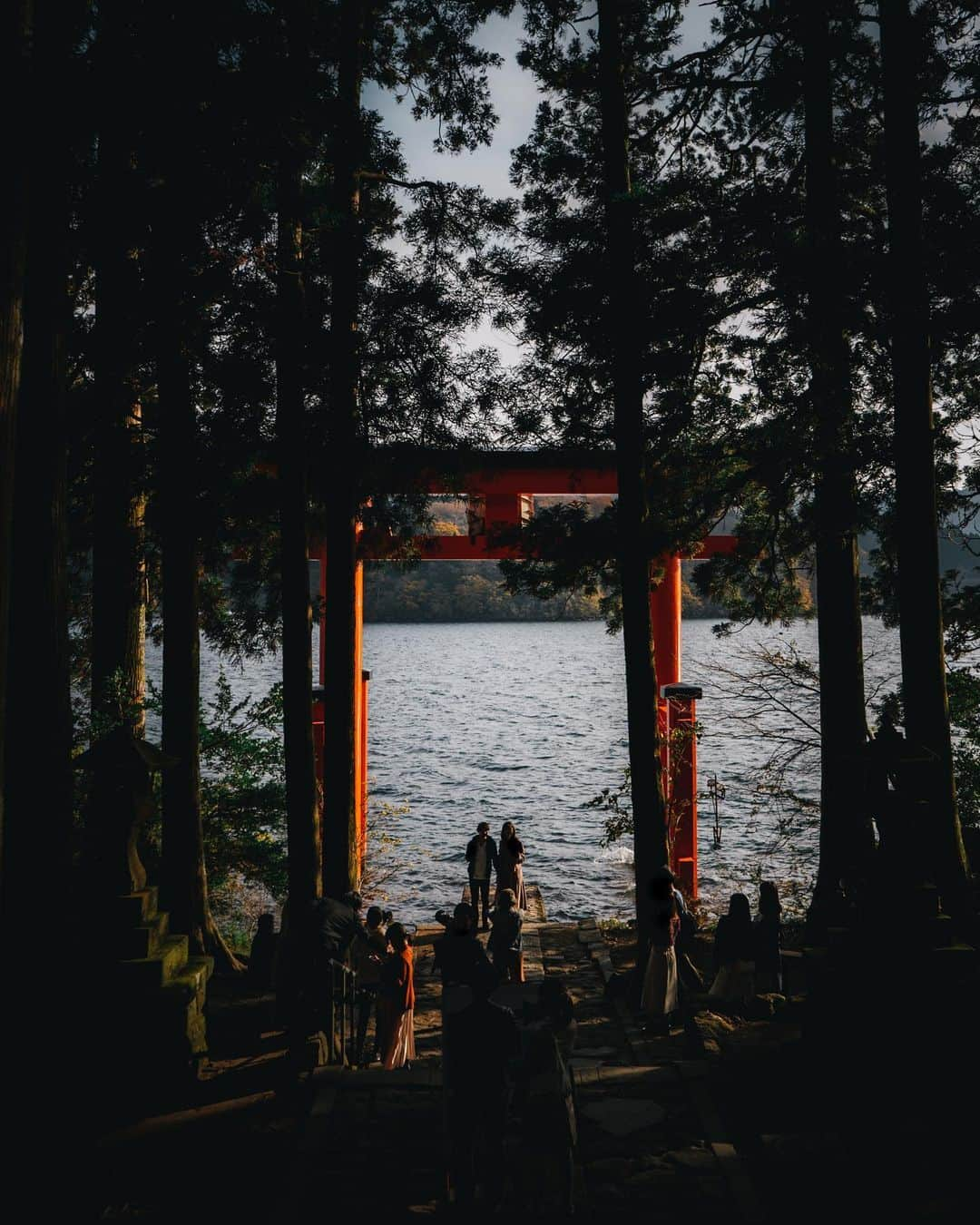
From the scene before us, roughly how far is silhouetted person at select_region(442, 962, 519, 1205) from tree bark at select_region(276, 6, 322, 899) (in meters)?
4.42

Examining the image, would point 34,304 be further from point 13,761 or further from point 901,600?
point 901,600

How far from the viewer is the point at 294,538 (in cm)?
989

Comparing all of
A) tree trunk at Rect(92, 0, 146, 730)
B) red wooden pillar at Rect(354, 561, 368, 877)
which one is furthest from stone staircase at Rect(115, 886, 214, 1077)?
red wooden pillar at Rect(354, 561, 368, 877)

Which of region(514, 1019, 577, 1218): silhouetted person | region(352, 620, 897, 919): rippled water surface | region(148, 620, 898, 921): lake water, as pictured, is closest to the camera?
region(514, 1019, 577, 1218): silhouetted person

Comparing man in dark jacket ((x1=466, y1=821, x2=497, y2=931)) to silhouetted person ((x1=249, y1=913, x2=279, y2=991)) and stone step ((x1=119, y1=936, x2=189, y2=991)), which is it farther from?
stone step ((x1=119, y1=936, x2=189, y2=991))

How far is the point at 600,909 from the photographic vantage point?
19.9 m

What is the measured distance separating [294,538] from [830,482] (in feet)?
19.8

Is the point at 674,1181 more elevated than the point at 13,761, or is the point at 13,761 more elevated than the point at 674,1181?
the point at 13,761

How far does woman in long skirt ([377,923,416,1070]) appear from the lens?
7750 mm

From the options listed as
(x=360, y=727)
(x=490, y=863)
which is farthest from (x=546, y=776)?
(x=490, y=863)

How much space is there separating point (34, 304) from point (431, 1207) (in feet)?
20.6

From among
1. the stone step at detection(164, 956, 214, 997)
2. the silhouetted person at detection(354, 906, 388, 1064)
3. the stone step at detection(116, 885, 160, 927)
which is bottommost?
the silhouetted person at detection(354, 906, 388, 1064)

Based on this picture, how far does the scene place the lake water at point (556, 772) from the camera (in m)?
20.4

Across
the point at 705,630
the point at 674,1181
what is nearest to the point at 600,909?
the point at 674,1181
